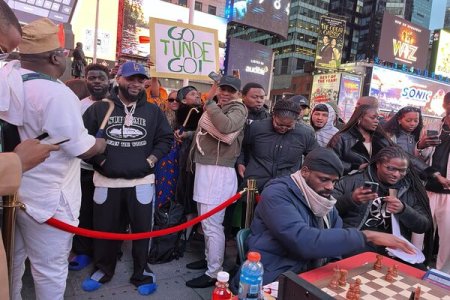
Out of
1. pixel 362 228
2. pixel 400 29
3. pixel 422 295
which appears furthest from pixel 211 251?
pixel 400 29

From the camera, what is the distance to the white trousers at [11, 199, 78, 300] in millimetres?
2129

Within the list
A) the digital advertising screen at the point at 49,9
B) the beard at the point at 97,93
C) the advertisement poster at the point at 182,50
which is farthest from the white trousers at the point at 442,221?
the digital advertising screen at the point at 49,9

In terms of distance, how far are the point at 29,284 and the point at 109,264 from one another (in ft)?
2.29

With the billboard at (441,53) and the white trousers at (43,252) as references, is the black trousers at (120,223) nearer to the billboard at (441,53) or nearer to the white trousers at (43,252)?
the white trousers at (43,252)

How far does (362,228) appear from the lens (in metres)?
2.81

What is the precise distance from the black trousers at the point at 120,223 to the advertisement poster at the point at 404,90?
26800mm

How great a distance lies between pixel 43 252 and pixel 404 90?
30.9 meters

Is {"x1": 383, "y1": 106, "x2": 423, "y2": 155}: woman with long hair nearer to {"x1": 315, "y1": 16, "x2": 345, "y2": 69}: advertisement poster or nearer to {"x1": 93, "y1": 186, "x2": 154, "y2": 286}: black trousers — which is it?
{"x1": 93, "y1": 186, "x2": 154, "y2": 286}: black trousers

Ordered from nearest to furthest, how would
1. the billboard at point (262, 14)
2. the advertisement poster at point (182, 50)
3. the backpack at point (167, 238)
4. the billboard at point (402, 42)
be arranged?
the backpack at point (167, 238), the advertisement poster at point (182, 50), the billboard at point (262, 14), the billboard at point (402, 42)

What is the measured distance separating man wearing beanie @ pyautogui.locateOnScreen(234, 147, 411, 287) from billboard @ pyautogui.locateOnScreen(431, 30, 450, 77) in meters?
32.2

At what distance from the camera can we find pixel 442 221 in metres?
3.94

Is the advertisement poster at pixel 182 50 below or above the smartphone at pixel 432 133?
above

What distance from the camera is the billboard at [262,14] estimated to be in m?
19.5

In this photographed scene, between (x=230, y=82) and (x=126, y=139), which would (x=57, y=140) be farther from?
(x=230, y=82)
